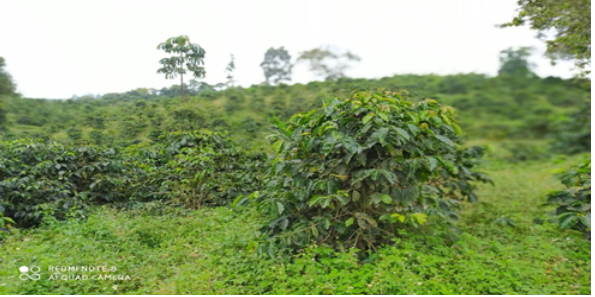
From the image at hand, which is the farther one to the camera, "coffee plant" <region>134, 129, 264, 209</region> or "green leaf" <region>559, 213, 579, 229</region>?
"coffee plant" <region>134, 129, 264, 209</region>

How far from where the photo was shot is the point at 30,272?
1809mm

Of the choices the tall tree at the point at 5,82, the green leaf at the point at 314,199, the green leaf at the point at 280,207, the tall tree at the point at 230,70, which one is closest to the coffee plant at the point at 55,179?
the tall tree at the point at 5,82

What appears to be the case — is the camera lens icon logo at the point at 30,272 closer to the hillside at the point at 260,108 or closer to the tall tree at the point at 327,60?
the hillside at the point at 260,108

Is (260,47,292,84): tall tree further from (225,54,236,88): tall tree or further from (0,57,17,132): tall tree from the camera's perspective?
(0,57,17,132): tall tree

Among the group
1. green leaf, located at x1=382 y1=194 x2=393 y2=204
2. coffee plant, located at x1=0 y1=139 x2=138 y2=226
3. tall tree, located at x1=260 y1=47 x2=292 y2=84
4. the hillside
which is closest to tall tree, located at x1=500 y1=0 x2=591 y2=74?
the hillside

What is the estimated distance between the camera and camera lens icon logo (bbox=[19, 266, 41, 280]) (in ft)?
5.83

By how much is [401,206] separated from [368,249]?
30cm

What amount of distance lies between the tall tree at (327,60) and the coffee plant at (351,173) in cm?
99

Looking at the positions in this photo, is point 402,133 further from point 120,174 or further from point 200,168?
point 120,174

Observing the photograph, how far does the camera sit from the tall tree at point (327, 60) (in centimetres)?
303

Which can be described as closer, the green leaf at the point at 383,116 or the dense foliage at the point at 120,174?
the green leaf at the point at 383,116

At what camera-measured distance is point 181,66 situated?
8.87ft

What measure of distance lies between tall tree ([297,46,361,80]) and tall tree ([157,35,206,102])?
0.78 meters

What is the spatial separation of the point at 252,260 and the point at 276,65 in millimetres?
1586
